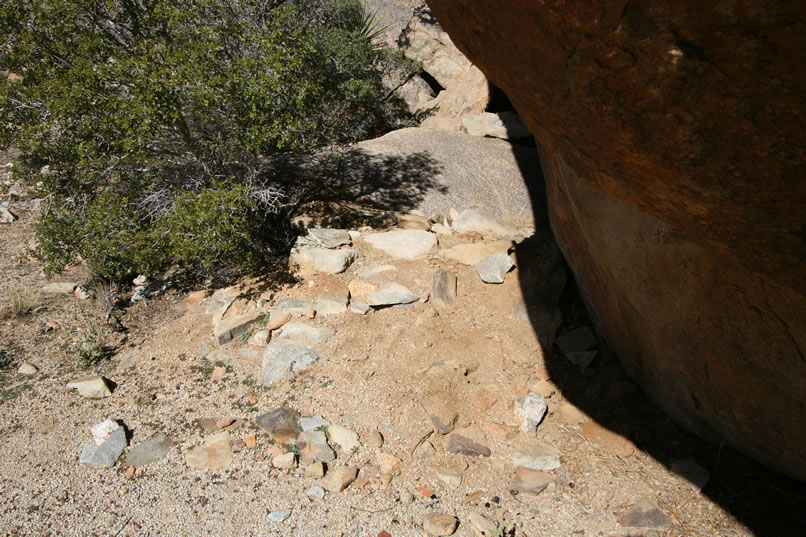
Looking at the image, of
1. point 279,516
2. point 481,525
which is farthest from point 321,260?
point 481,525

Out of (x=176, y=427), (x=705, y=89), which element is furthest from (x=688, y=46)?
(x=176, y=427)

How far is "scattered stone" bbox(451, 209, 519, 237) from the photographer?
6.19 metres

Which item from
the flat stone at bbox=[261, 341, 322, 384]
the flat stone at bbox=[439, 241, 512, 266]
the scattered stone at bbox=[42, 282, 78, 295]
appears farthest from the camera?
the scattered stone at bbox=[42, 282, 78, 295]

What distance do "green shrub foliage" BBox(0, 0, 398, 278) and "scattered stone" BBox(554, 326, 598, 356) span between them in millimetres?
2630

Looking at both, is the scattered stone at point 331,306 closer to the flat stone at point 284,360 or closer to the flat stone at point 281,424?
the flat stone at point 284,360

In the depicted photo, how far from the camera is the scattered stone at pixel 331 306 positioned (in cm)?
491

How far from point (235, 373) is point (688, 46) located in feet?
12.2

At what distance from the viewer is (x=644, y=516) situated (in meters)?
3.18

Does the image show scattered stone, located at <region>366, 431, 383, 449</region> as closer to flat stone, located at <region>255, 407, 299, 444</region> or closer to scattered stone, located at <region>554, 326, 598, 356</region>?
flat stone, located at <region>255, 407, 299, 444</region>

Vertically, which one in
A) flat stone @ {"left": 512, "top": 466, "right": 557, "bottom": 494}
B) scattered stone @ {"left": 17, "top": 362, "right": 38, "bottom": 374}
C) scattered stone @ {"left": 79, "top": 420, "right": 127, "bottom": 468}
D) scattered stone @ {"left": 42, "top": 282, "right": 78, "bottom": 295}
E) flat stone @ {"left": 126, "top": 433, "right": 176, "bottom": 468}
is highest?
flat stone @ {"left": 512, "top": 466, "right": 557, "bottom": 494}

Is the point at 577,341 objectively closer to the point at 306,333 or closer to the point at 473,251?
the point at 473,251

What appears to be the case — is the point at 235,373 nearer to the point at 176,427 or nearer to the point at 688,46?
the point at 176,427

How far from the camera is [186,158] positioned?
226 inches

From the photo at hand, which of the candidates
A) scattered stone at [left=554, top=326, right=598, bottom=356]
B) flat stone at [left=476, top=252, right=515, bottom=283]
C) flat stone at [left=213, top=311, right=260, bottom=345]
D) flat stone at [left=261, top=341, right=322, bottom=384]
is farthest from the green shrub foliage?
scattered stone at [left=554, top=326, right=598, bottom=356]
